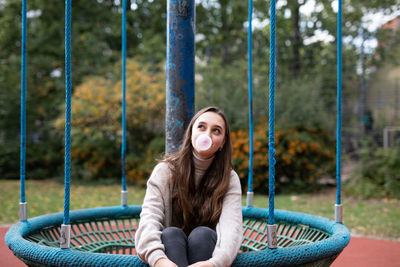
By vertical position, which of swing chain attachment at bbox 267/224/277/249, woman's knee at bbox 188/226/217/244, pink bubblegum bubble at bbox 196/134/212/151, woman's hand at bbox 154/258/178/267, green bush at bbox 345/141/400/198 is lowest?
green bush at bbox 345/141/400/198

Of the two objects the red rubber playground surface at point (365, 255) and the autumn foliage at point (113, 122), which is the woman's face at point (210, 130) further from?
the autumn foliage at point (113, 122)

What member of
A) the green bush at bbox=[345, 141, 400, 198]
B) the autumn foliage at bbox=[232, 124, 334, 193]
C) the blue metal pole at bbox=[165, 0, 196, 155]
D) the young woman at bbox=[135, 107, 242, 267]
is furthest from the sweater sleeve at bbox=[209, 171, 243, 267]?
the green bush at bbox=[345, 141, 400, 198]

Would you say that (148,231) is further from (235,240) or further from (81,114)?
(81,114)

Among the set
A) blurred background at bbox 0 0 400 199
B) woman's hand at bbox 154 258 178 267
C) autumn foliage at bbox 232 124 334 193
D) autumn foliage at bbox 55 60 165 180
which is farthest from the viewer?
autumn foliage at bbox 55 60 165 180

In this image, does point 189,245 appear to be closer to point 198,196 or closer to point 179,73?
point 198,196

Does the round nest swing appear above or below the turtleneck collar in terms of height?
below

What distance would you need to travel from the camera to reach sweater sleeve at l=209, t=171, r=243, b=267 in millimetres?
1071

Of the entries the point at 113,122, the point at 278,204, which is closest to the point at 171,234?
the point at 278,204

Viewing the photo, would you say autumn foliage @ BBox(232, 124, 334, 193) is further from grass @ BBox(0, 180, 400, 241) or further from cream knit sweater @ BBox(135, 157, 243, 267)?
cream knit sweater @ BBox(135, 157, 243, 267)

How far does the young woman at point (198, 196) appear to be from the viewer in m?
1.19

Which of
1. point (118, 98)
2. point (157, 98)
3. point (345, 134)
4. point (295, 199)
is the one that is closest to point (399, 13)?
point (345, 134)

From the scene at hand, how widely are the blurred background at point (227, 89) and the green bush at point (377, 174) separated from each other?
0.05 ft

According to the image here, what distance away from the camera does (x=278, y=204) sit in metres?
4.60

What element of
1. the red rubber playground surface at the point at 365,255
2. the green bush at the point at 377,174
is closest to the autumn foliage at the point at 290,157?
the green bush at the point at 377,174
